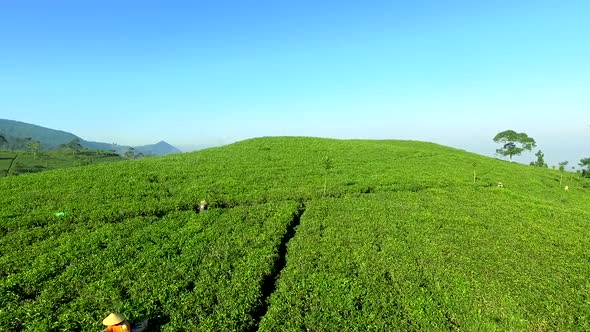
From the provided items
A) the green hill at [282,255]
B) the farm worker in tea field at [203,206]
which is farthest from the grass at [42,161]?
the farm worker in tea field at [203,206]

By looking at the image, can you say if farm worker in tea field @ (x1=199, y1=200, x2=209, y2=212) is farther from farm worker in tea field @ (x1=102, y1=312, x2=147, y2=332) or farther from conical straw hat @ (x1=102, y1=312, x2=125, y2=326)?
conical straw hat @ (x1=102, y1=312, x2=125, y2=326)

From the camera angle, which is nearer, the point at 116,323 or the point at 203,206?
the point at 116,323

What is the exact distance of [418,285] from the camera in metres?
14.2

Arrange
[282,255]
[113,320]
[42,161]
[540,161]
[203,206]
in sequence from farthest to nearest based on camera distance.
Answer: [42,161]
[540,161]
[203,206]
[282,255]
[113,320]

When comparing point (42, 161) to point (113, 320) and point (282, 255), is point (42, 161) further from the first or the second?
point (113, 320)

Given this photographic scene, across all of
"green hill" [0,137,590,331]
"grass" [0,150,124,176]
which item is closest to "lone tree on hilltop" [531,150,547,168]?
"green hill" [0,137,590,331]

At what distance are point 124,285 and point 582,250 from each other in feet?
71.2

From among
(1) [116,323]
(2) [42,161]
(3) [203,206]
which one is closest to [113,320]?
(1) [116,323]

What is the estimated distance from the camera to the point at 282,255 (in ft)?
55.0

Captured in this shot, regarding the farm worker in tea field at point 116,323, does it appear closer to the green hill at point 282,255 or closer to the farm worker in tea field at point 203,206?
the green hill at point 282,255

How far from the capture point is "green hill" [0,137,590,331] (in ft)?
39.5

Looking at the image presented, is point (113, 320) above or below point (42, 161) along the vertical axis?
above

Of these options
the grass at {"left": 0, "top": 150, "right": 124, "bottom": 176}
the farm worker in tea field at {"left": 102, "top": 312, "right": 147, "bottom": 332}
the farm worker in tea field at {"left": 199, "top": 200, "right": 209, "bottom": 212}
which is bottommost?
the grass at {"left": 0, "top": 150, "right": 124, "bottom": 176}

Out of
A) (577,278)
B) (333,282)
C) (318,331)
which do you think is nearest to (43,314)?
(318,331)
